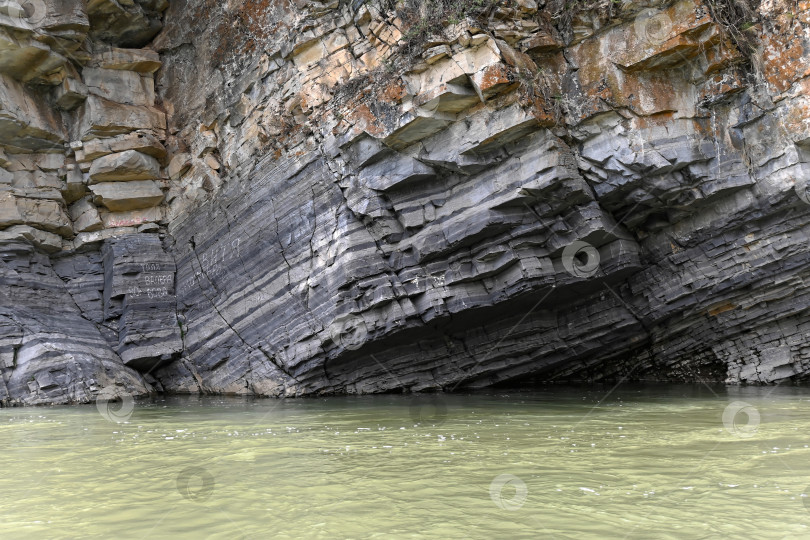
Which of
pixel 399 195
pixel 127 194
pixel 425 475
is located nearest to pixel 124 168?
pixel 127 194

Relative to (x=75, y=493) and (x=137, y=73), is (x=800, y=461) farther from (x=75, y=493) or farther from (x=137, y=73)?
(x=137, y=73)

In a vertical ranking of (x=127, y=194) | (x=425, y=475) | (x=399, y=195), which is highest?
(x=127, y=194)

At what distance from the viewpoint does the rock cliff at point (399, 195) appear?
42.7 ft

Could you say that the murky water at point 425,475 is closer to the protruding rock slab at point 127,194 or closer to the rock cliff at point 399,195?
the rock cliff at point 399,195

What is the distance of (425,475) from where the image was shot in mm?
5887

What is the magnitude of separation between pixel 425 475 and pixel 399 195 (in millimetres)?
9418

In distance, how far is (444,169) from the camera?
1412cm

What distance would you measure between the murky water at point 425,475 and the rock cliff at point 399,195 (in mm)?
4250

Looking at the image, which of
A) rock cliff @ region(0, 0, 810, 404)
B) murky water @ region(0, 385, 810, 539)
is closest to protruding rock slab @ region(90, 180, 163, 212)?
rock cliff @ region(0, 0, 810, 404)

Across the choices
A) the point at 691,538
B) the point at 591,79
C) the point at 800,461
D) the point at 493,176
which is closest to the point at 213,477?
the point at 691,538

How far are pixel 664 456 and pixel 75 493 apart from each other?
5274 mm

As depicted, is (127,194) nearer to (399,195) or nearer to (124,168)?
(124,168)

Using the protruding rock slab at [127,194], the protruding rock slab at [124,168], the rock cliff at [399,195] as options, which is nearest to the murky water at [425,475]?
the rock cliff at [399,195]

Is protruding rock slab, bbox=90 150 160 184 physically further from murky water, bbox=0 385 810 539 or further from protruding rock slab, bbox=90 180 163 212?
murky water, bbox=0 385 810 539
